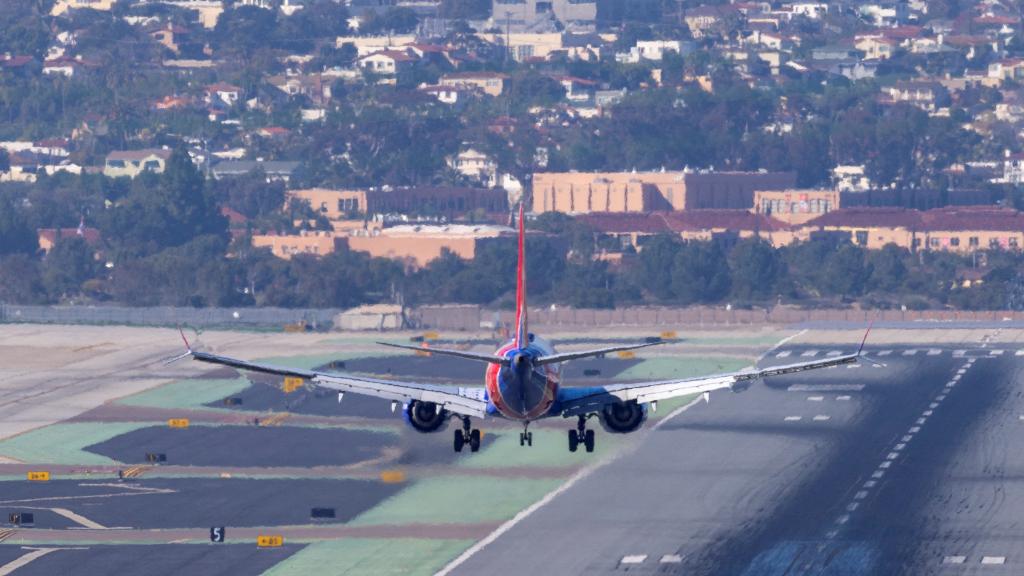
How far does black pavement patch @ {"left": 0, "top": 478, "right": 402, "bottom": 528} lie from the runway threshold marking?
871 cm

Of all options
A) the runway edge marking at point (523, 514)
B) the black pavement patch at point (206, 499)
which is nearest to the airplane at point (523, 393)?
the runway edge marking at point (523, 514)

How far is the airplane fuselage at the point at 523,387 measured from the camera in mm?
113438

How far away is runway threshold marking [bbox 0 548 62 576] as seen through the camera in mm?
155788

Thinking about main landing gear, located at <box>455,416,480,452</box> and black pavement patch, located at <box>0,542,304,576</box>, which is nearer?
main landing gear, located at <box>455,416,480,452</box>

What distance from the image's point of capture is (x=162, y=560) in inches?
6240

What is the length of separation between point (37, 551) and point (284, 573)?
16.4m

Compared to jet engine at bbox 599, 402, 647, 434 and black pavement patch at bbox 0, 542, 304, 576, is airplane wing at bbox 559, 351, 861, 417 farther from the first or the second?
black pavement patch at bbox 0, 542, 304, 576

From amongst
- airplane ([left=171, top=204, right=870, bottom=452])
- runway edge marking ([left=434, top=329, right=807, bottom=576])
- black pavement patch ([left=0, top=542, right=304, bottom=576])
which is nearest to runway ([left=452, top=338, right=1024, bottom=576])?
runway edge marking ([left=434, top=329, right=807, bottom=576])

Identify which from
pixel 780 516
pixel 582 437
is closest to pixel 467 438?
pixel 582 437

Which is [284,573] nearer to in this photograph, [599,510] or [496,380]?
[599,510]

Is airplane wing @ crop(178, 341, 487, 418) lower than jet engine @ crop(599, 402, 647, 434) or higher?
higher

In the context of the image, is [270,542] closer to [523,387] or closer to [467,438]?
[467,438]

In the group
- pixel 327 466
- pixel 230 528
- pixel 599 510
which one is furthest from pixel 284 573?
pixel 327 466

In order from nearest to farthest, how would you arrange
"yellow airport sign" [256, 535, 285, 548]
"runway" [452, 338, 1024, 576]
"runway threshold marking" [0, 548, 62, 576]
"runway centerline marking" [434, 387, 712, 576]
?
"runway threshold marking" [0, 548, 62, 576] → "runway" [452, 338, 1024, 576] → "runway centerline marking" [434, 387, 712, 576] → "yellow airport sign" [256, 535, 285, 548]
